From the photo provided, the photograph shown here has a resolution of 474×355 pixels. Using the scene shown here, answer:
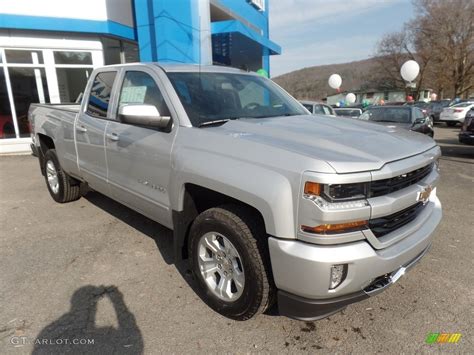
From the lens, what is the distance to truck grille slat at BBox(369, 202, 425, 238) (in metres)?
2.28

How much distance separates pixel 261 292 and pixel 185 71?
87.1 inches

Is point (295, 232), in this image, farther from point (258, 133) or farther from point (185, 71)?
point (185, 71)

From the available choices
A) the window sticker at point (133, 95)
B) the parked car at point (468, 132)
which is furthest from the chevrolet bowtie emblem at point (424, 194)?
the parked car at point (468, 132)

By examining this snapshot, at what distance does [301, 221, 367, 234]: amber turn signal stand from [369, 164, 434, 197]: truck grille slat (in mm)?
205

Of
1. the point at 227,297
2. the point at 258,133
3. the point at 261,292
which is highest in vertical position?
the point at 258,133

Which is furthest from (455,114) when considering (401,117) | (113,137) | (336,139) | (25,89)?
(113,137)

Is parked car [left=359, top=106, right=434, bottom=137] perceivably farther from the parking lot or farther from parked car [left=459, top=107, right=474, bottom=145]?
the parking lot

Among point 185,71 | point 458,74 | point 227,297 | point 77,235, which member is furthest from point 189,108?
point 458,74

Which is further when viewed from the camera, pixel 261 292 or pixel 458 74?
pixel 458 74

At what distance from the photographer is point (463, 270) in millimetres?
3516

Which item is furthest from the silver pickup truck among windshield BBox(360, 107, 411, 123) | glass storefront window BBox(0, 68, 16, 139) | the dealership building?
glass storefront window BBox(0, 68, 16, 139)

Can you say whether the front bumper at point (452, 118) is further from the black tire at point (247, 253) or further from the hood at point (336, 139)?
the black tire at point (247, 253)

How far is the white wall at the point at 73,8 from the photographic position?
1055 cm

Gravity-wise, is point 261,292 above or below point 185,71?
below
